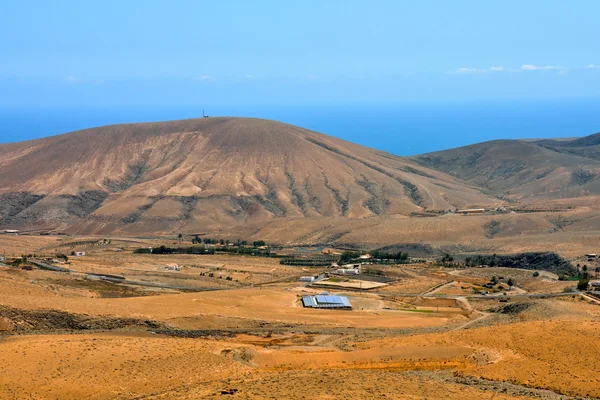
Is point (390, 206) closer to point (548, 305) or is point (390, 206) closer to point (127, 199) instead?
point (127, 199)

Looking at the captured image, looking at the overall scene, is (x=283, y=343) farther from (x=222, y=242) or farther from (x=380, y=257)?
(x=222, y=242)

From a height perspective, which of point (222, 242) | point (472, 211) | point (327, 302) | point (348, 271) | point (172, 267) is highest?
Answer: point (472, 211)

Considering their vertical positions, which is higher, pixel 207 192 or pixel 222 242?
pixel 207 192

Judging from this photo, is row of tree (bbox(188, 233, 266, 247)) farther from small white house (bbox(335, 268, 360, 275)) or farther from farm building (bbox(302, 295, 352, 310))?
farm building (bbox(302, 295, 352, 310))

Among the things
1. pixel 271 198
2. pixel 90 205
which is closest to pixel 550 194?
pixel 271 198

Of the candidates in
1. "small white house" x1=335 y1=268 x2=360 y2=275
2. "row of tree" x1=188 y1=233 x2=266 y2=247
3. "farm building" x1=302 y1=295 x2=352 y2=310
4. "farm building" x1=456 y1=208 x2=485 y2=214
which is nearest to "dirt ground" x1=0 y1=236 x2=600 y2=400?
"farm building" x1=302 y1=295 x2=352 y2=310

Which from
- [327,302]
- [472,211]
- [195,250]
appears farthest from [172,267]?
[472,211]

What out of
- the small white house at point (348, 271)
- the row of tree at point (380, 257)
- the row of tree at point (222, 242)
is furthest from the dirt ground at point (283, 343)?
the row of tree at point (222, 242)
